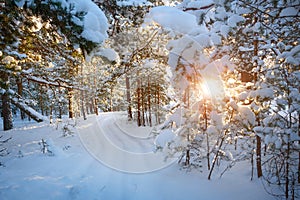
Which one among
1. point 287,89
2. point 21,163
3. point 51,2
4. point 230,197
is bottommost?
point 230,197

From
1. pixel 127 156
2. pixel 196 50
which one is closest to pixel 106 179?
pixel 127 156

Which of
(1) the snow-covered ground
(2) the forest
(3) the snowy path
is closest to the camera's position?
(2) the forest

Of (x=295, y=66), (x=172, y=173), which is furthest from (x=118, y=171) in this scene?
(x=295, y=66)

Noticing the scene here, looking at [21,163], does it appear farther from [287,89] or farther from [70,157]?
[287,89]

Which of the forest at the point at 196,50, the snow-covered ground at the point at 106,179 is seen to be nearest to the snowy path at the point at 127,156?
the snow-covered ground at the point at 106,179

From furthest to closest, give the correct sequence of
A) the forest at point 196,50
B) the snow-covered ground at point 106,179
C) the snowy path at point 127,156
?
1. the snowy path at point 127,156
2. the snow-covered ground at point 106,179
3. the forest at point 196,50

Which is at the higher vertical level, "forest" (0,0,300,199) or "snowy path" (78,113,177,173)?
"forest" (0,0,300,199)

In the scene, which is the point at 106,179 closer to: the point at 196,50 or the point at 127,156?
the point at 127,156

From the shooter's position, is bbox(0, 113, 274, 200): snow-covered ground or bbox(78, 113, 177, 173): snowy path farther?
bbox(78, 113, 177, 173): snowy path

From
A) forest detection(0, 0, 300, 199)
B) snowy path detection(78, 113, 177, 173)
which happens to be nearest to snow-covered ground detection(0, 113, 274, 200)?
snowy path detection(78, 113, 177, 173)

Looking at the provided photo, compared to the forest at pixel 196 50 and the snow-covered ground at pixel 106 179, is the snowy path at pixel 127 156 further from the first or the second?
the forest at pixel 196 50

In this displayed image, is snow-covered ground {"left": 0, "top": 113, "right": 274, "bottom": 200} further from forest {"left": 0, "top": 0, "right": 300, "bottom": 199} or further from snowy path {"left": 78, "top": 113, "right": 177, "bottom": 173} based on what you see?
forest {"left": 0, "top": 0, "right": 300, "bottom": 199}

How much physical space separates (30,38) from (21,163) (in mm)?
4290

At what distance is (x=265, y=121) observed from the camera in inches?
154
